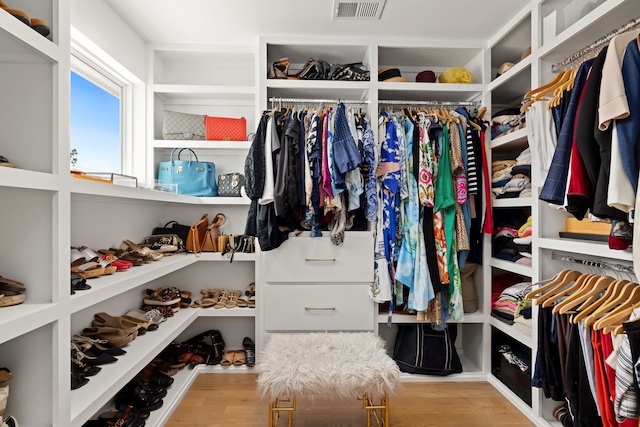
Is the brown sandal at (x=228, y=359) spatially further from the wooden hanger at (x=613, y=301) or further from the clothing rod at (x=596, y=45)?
the clothing rod at (x=596, y=45)

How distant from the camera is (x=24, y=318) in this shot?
940mm

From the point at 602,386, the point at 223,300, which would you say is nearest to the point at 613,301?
the point at 602,386

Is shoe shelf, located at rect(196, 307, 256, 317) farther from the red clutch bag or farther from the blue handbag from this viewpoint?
the red clutch bag

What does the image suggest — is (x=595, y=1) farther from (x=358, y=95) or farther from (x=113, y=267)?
(x=113, y=267)

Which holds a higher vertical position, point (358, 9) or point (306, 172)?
point (358, 9)

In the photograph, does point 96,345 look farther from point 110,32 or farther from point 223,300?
point 110,32

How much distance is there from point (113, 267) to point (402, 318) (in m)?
1.76

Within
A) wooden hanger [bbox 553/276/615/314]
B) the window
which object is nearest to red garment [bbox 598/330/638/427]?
wooden hanger [bbox 553/276/615/314]

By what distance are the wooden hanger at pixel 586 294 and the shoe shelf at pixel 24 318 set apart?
1.86 meters

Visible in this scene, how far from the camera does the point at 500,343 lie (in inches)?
96.3

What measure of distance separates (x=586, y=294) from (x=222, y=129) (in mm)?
2338

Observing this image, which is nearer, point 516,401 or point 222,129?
point 516,401

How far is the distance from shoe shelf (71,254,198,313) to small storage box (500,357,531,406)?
2110 millimetres

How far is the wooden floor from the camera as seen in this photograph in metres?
1.83
